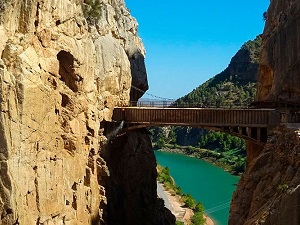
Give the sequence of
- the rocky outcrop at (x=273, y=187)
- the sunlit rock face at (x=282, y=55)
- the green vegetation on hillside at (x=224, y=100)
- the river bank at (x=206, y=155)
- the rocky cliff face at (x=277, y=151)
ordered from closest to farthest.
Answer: the rocky outcrop at (x=273, y=187) → the rocky cliff face at (x=277, y=151) → the sunlit rock face at (x=282, y=55) → the river bank at (x=206, y=155) → the green vegetation on hillside at (x=224, y=100)

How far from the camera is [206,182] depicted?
234 ft

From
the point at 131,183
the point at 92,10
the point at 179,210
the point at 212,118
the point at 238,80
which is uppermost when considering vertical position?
the point at 238,80

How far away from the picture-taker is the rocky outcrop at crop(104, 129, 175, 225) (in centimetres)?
3000

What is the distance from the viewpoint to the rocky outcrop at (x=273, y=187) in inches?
505

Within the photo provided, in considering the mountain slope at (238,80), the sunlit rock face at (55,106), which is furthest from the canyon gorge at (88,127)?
the mountain slope at (238,80)

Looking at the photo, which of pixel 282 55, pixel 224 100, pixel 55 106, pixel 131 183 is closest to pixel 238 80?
pixel 224 100

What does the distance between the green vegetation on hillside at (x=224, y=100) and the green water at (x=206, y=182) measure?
4.95m

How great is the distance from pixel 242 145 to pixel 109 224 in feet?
242

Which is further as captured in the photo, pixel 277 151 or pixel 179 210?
pixel 179 210

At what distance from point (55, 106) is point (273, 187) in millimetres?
10656

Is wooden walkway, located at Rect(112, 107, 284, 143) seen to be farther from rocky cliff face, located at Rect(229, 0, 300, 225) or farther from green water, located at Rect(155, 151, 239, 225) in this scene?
green water, located at Rect(155, 151, 239, 225)

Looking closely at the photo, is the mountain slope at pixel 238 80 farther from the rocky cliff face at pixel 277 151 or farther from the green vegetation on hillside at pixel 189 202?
the rocky cliff face at pixel 277 151

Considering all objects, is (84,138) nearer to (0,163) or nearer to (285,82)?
(0,163)

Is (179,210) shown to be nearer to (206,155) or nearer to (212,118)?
(212,118)
